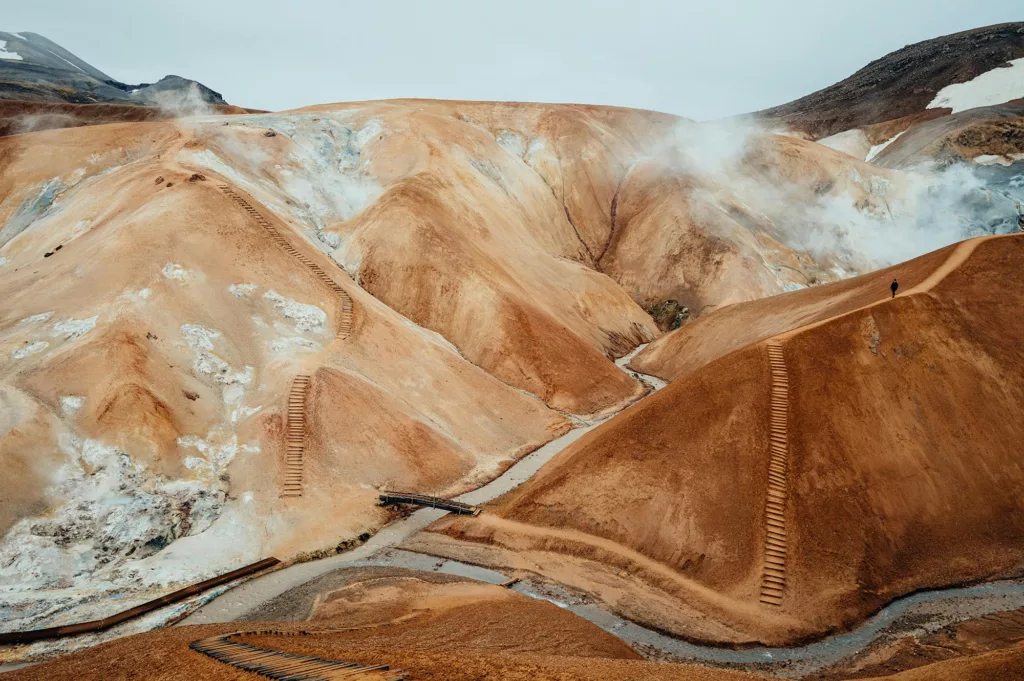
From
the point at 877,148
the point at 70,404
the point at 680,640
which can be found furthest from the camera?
the point at 877,148

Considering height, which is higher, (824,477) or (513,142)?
(513,142)

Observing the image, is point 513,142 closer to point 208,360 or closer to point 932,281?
point 208,360

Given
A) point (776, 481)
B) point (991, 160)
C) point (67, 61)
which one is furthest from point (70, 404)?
point (67, 61)

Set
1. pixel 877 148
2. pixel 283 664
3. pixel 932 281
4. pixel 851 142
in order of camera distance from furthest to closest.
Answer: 1. pixel 851 142
2. pixel 877 148
3. pixel 932 281
4. pixel 283 664

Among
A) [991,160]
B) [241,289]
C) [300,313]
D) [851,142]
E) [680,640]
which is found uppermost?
[851,142]

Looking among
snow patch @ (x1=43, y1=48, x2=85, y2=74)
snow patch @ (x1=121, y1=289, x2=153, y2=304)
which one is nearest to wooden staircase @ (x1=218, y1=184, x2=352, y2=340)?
snow patch @ (x1=121, y1=289, x2=153, y2=304)

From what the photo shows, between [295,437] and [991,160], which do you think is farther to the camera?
[991,160]

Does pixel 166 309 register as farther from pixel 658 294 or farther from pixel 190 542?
pixel 658 294
